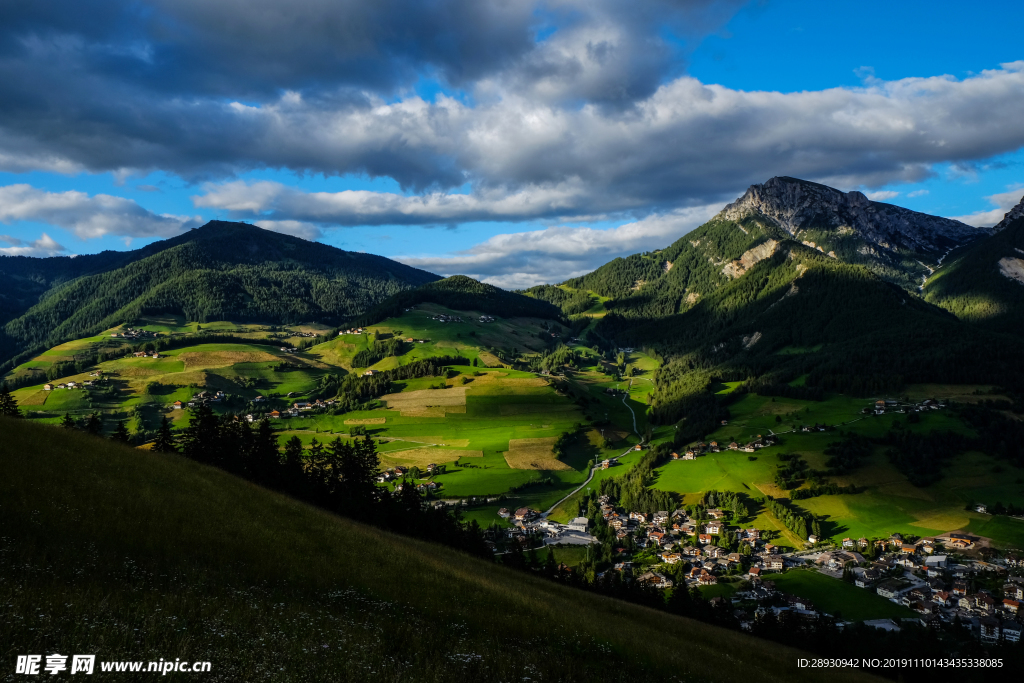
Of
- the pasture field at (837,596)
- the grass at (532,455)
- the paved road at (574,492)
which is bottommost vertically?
the pasture field at (837,596)

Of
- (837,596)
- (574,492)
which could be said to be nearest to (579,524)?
(574,492)

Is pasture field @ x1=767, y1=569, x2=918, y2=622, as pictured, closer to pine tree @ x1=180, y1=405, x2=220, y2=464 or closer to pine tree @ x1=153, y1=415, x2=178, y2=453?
pine tree @ x1=180, y1=405, x2=220, y2=464

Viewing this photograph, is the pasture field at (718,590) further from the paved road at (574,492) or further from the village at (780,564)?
the paved road at (574,492)

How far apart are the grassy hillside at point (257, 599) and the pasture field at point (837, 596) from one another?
56.1m

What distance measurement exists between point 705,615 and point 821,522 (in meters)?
80.1

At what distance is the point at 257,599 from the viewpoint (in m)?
18.3

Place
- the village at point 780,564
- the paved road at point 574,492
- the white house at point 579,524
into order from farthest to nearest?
the paved road at point 574,492 → the white house at point 579,524 → the village at point 780,564

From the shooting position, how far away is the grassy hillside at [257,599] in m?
13.3

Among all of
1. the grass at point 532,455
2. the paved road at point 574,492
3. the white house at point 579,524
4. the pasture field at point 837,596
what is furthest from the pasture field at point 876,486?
the grass at point 532,455

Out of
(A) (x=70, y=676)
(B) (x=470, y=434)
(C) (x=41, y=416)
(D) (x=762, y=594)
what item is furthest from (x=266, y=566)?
(C) (x=41, y=416)

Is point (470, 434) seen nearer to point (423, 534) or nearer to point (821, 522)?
point (821, 522)

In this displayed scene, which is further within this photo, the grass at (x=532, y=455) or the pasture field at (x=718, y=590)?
the grass at (x=532, y=455)

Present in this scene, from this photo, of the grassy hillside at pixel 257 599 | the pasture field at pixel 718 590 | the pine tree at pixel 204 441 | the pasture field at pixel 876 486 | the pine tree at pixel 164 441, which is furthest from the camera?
the pasture field at pixel 876 486

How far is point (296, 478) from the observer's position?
59.3 meters
